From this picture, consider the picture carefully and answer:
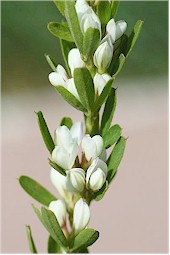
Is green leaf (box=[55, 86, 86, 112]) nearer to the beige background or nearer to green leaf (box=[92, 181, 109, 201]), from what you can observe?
green leaf (box=[92, 181, 109, 201])

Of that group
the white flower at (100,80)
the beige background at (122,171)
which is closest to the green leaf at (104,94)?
the white flower at (100,80)

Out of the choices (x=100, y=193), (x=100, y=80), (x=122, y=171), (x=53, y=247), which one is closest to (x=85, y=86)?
(x=100, y=80)

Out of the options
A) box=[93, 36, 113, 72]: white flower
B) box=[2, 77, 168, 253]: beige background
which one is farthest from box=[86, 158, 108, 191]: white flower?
box=[2, 77, 168, 253]: beige background

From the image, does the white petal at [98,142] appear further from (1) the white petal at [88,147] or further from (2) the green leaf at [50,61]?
(2) the green leaf at [50,61]

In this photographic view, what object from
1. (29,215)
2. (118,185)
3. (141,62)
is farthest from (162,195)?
(141,62)

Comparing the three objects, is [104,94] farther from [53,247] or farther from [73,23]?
[53,247]

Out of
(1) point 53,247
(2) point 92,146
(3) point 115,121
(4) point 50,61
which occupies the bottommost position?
(1) point 53,247

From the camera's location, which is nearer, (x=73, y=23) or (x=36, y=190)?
(x=73, y=23)
